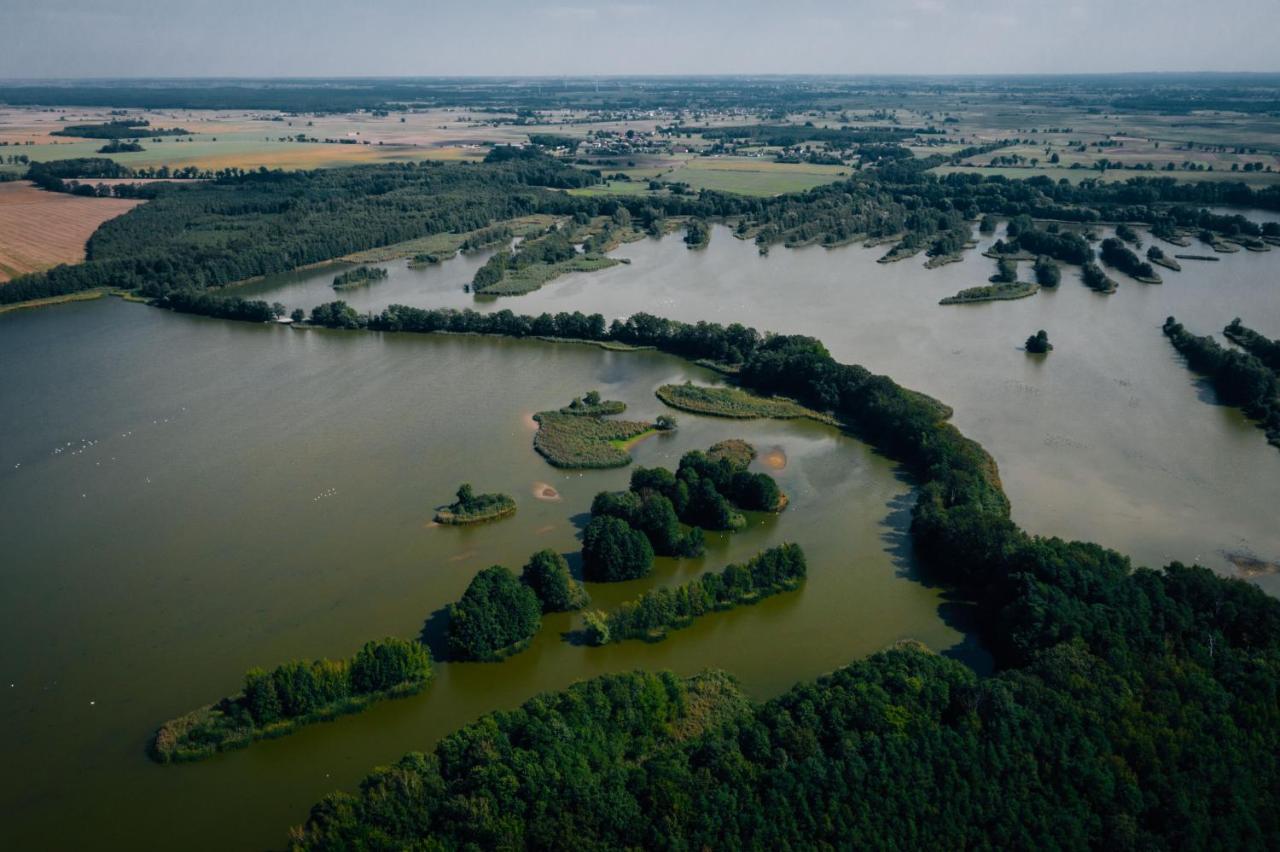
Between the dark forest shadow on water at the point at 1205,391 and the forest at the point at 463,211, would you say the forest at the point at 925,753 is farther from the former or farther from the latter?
the forest at the point at 463,211

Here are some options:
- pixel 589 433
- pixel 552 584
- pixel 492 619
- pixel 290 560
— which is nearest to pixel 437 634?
pixel 492 619

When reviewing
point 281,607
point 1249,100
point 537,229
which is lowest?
point 281,607

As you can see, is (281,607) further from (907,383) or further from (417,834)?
(907,383)

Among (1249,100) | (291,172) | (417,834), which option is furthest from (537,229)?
(1249,100)

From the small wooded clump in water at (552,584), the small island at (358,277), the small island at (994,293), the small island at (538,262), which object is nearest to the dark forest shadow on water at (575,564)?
the small wooded clump in water at (552,584)

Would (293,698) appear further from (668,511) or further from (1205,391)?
(1205,391)
